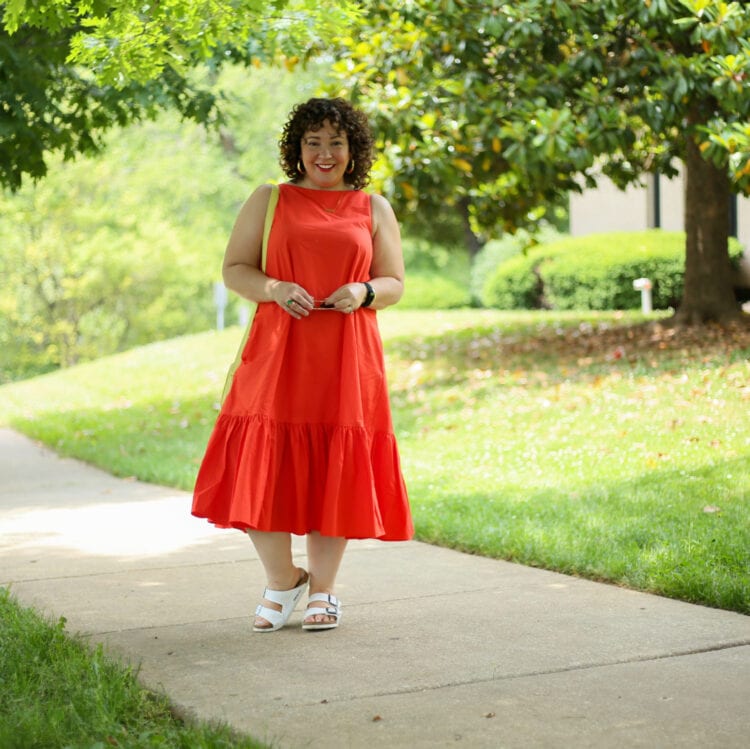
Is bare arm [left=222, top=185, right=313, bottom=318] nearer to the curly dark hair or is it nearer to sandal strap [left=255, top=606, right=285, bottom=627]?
the curly dark hair

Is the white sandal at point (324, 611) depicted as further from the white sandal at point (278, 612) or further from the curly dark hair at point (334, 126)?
the curly dark hair at point (334, 126)

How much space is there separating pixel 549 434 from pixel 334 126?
5121 mm

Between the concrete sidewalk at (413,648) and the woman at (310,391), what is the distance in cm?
40

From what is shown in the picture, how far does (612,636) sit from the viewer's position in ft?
14.9

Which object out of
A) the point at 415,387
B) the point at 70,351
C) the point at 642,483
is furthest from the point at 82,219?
the point at 642,483

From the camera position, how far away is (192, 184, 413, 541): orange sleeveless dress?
4.59m

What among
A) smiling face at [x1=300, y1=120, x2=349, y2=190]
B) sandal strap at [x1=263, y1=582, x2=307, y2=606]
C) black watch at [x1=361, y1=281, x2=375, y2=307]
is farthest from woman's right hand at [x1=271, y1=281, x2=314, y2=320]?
sandal strap at [x1=263, y1=582, x2=307, y2=606]

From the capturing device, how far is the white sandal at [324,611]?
4730mm

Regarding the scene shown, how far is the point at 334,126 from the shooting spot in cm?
475

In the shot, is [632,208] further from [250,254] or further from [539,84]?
[250,254]

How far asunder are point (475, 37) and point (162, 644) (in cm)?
852

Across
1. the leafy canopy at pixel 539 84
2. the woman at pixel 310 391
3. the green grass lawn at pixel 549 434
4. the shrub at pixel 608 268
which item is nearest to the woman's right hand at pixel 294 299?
the woman at pixel 310 391

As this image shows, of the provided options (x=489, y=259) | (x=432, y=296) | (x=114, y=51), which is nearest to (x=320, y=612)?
(x=114, y=51)

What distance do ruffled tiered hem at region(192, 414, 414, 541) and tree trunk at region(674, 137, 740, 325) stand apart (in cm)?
960
